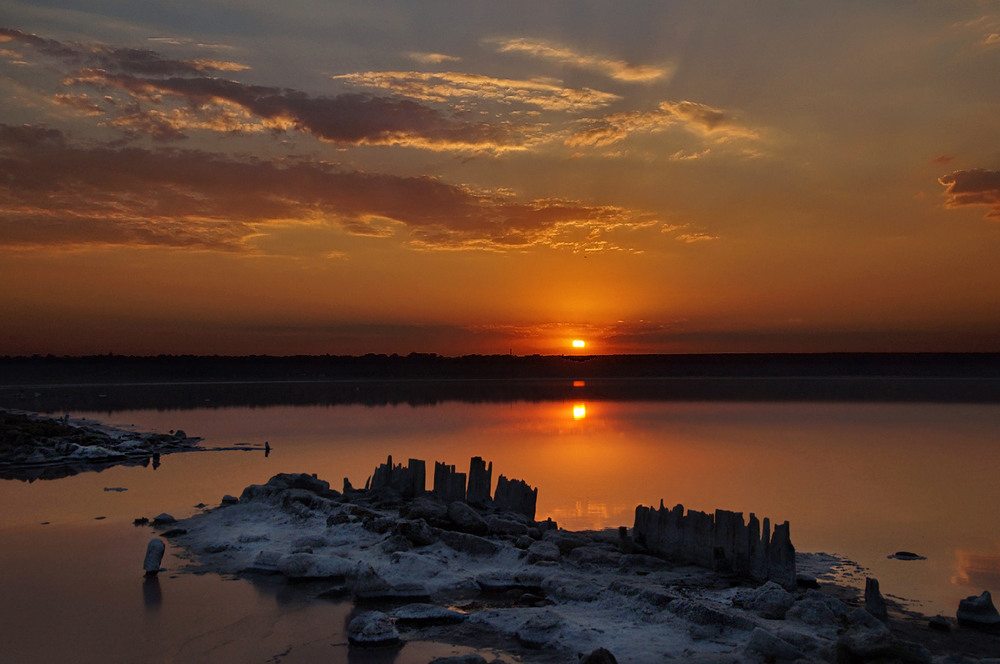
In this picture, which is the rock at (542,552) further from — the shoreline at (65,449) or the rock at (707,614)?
the shoreline at (65,449)

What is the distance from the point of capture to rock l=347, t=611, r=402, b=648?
971 centimetres

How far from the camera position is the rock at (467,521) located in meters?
14.6

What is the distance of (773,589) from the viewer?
1058cm

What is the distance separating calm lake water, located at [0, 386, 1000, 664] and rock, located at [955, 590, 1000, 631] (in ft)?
2.83

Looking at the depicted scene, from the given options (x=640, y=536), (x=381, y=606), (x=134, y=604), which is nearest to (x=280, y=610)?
(x=381, y=606)

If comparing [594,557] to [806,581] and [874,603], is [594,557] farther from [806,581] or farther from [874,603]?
[874,603]

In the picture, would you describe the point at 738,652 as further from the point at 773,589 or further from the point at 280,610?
the point at 280,610

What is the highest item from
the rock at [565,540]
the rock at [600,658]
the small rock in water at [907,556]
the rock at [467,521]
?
the rock at [467,521]

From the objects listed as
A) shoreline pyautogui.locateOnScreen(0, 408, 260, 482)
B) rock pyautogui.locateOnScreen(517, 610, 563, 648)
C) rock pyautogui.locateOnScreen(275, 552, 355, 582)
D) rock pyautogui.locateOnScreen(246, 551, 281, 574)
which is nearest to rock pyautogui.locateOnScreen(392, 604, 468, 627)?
rock pyautogui.locateOnScreen(517, 610, 563, 648)

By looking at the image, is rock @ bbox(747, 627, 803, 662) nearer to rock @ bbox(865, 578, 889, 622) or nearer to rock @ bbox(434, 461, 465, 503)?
rock @ bbox(865, 578, 889, 622)

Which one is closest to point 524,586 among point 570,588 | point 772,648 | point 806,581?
point 570,588

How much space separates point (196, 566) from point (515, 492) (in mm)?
6865

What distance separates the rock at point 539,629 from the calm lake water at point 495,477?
0.86m

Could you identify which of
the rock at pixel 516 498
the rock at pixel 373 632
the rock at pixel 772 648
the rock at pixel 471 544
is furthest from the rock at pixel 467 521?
the rock at pixel 772 648
